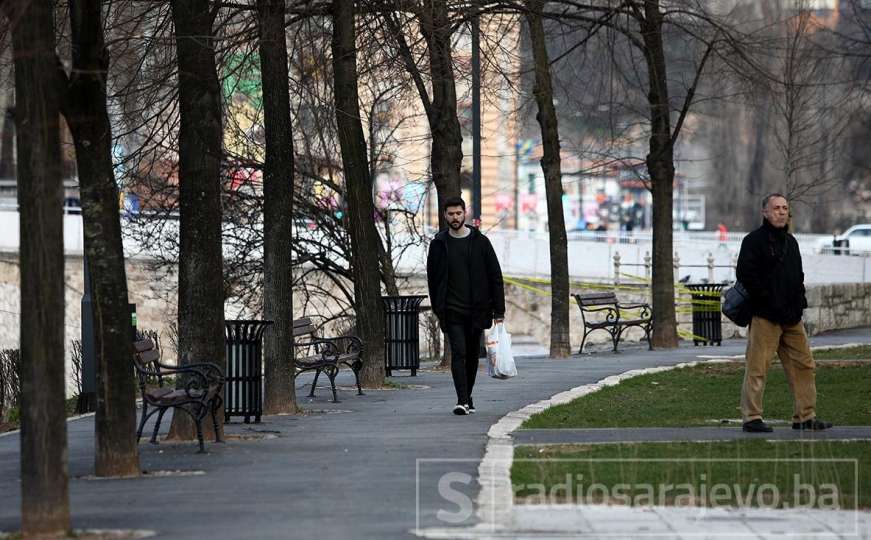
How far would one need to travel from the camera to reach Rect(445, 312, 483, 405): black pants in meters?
13.4

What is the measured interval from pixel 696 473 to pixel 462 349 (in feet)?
13.9

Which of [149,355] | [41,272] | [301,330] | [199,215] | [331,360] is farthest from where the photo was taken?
[301,330]

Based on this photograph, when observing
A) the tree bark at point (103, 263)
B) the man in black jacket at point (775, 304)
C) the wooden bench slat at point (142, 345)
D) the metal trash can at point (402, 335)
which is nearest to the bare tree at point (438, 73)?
the metal trash can at point (402, 335)

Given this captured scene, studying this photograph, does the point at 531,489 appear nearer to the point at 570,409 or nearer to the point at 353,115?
the point at 570,409

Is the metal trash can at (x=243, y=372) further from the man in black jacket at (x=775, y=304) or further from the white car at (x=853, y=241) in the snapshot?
the white car at (x=853, y=241)

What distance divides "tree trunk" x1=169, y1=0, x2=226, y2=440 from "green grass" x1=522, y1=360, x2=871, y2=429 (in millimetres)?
2625

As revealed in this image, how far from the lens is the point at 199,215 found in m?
12.0

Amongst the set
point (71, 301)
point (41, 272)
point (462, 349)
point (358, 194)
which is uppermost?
point (358, 194)

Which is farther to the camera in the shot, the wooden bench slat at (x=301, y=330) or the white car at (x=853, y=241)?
the white car at (x=853, y=241)

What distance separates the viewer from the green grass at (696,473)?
8516mm

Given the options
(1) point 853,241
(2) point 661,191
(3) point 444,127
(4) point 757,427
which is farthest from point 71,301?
(4) point 757,427

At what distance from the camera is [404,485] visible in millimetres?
9000

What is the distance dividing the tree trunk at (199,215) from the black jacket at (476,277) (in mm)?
2102

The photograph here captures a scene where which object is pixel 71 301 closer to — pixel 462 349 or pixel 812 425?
pixel 462 349
